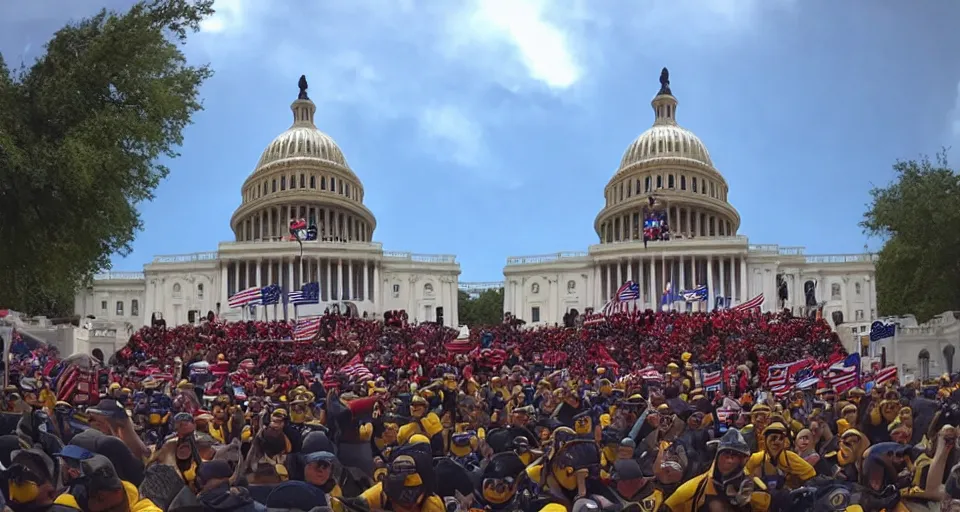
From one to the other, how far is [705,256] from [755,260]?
5874 mm

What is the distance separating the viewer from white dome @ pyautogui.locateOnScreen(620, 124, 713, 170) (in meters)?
120

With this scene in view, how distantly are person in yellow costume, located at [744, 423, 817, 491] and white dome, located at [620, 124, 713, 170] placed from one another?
359 ft

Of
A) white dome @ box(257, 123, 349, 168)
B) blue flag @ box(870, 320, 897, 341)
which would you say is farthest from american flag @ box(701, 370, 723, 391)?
white dome @ box(257, 123, 349, 168)

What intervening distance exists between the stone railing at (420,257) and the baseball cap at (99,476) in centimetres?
8957

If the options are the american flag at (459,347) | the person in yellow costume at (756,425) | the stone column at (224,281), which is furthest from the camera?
the stone column at (224,281)

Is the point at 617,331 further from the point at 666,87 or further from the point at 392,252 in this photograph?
the point at 666,87

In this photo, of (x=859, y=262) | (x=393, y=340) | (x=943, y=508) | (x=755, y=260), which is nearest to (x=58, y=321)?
(x=393, y=340)

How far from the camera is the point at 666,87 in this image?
13075 cm

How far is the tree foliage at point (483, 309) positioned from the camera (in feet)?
382

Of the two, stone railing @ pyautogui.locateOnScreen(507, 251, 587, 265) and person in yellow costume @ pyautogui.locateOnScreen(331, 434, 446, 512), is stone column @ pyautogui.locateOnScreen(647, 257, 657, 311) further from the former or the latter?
Result: person in yellow costume @ pyautogui.locateOnScreen(331, 434, 446, 512)

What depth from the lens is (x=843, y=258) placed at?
319 ft

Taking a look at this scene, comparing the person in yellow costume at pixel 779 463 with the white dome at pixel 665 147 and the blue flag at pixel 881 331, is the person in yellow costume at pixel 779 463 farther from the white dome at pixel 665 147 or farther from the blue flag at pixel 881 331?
the white dome at pixel 665 147

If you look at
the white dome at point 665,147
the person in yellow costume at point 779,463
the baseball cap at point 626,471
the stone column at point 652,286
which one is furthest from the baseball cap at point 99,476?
the white dome at point 665,147

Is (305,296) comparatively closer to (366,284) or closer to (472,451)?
(366,284)
